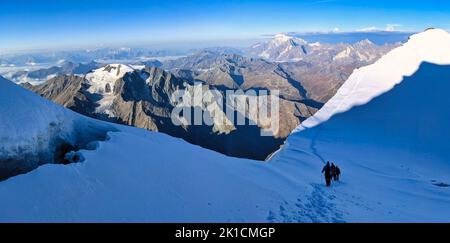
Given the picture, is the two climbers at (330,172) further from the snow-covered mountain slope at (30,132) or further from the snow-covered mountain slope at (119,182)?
the snow-covered mountain slope at (30,132)

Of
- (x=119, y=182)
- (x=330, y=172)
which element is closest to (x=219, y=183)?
(x=119, y=182)

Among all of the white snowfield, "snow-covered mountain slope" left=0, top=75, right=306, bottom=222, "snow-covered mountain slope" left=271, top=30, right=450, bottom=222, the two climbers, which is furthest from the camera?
the two climbers

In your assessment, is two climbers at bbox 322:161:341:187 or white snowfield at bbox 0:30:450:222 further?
two climbers at bbox 322:161:341:187

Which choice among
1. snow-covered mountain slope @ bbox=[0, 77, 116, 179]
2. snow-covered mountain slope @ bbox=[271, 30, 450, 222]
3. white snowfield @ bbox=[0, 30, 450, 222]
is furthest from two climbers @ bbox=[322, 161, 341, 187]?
snow-covered mountain slope @ bbox=[0, 77, 116, 179]

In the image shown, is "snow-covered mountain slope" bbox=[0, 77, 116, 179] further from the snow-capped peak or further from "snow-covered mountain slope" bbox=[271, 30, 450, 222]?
the snow-capped peak

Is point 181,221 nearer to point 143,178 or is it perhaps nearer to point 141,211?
point 141,211

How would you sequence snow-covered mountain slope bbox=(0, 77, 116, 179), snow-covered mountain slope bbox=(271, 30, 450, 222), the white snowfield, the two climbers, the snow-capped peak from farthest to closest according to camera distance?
the snow-capped peak → the two climbers → snow-covered mountain slope bbox=(271, 30, 450, 222) → snow-covered mountain slope bbox=(0, 77, 116, 179) → the white snowfield
